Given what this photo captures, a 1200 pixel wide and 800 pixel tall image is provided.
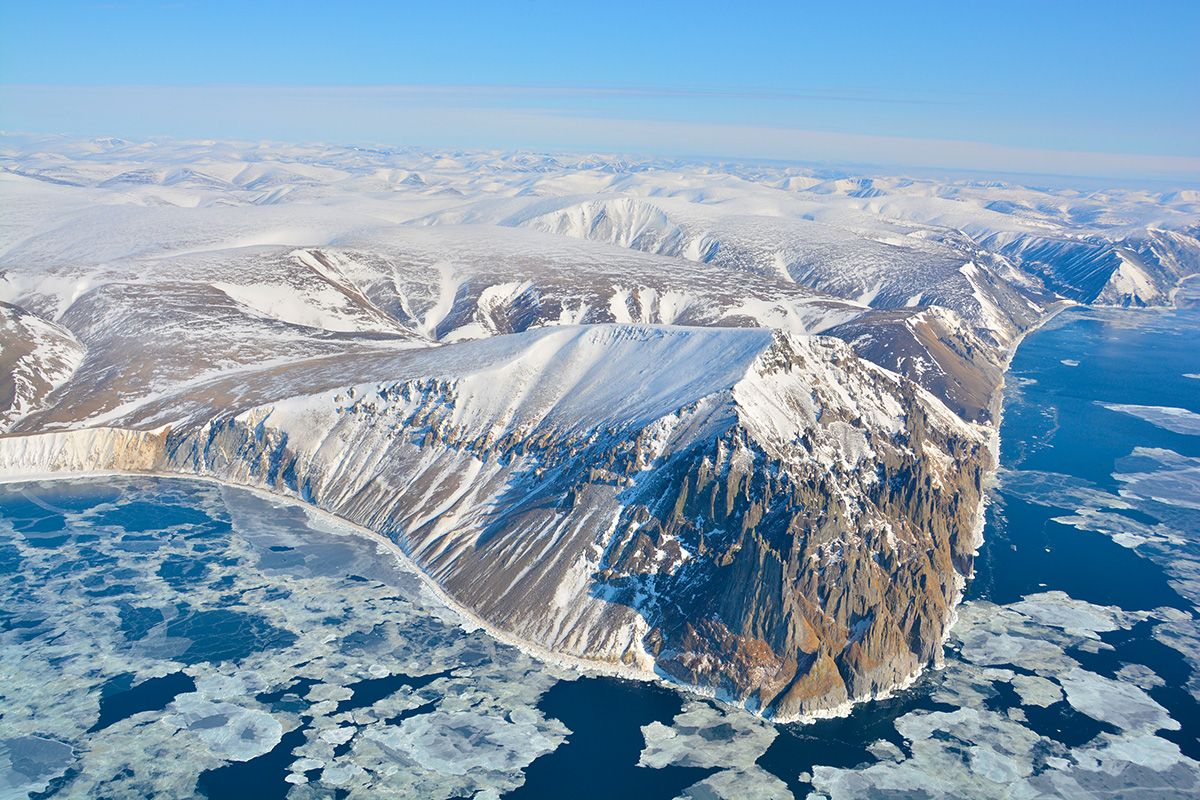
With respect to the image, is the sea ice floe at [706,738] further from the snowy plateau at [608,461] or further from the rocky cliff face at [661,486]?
the rocky cliff face at [661,486]

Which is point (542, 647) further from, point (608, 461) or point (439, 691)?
point (608, 461)

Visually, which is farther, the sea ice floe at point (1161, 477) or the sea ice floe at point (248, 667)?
the sea ice floe at point (1161, 477)

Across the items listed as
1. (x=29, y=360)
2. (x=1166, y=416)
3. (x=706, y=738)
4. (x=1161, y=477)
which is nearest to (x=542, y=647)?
(x=706, y=738)

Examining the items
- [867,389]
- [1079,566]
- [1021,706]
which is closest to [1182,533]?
[1079,566]

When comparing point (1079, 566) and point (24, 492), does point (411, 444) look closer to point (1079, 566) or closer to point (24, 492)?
point (24, 492)

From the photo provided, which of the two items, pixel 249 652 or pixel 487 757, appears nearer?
pixel 487 757

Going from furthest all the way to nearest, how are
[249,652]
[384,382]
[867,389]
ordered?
1. [384,382]
2. [867,389]
3. [249,652]

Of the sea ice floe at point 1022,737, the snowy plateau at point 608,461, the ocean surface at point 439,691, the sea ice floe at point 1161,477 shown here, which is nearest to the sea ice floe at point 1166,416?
the sea ice floe at point 1161,477
